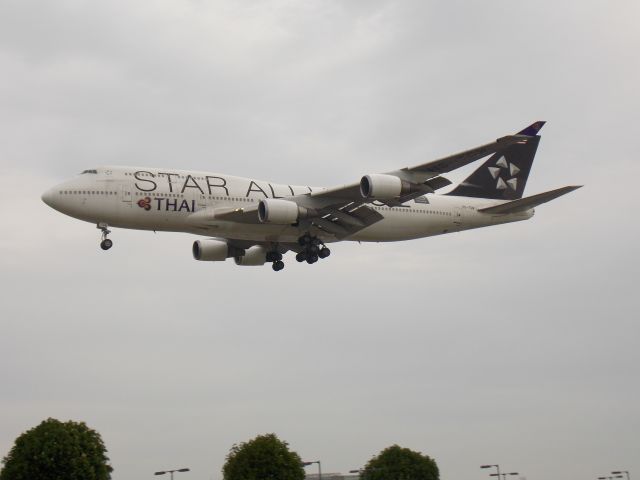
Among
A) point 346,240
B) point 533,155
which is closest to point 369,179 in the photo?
point 346,240

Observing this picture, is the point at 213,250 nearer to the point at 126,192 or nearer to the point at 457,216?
the point at 126,192

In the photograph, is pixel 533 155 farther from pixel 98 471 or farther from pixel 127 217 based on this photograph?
pixel 98 471


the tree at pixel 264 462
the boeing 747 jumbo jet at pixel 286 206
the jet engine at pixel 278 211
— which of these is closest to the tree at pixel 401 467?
the tree at pixel 264 462

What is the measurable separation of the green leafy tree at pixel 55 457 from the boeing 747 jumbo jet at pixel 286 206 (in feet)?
30.6

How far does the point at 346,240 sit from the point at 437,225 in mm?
4997

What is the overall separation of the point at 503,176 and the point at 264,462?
66.7ft

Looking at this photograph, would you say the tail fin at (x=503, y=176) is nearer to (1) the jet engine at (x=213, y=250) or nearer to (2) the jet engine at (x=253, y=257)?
(2) the jet engine at (x=253, y=257)

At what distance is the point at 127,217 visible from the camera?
4509 cm

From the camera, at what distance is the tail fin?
5406 cm

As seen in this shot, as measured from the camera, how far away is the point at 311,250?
161ft

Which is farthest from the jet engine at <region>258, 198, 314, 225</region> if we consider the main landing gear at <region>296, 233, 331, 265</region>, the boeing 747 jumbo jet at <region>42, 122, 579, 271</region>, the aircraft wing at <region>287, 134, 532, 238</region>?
the main landing gear at <region>296, 233, 331, 265</region>

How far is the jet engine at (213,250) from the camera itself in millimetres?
52562

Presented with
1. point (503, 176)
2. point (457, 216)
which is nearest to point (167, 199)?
point (457, 216)

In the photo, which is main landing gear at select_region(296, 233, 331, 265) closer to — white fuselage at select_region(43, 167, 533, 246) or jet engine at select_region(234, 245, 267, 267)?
white fuselage at select_region(43, 167, 533, 246)
